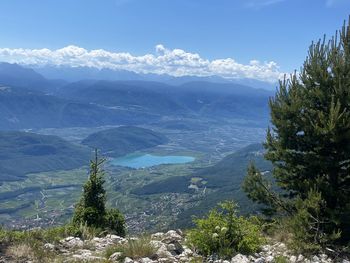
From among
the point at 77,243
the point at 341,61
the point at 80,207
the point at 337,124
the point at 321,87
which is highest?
the point at 341,61

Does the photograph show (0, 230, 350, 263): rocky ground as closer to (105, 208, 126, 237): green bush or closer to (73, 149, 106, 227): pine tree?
(73, 149, 106, 227): pine tree

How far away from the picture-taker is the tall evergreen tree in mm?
13070

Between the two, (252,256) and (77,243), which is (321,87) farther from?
(77,243)

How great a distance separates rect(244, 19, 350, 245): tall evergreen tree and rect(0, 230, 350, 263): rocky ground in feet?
6.73

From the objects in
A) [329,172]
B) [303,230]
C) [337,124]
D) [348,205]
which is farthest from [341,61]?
[303,230]

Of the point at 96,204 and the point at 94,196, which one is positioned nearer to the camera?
the point at 96,204

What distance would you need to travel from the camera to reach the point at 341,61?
14.2 meters

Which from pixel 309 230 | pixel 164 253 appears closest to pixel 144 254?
pixel 164 253

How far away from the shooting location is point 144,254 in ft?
31.9

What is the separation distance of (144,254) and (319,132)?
711cm

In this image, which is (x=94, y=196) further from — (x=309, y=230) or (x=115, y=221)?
(x=309, y=230)

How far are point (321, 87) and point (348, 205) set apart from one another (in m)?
4.26

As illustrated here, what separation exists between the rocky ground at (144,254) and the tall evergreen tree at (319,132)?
2.05 metres

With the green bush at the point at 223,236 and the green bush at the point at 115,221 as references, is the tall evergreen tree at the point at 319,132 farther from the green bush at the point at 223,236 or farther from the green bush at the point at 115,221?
the green bush at the point at 115,221
